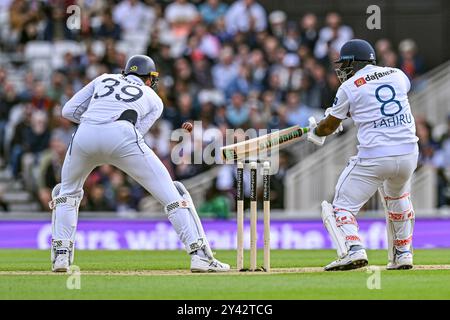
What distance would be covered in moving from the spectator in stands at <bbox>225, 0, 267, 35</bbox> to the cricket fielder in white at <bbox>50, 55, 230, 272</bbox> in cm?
1070

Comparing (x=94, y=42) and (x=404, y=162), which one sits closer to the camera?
(x=404, y=162)

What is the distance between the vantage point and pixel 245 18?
21.9 meters

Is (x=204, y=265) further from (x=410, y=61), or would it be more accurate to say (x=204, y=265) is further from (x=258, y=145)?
(x=410, y=61)

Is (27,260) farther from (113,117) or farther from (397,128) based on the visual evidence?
(397,128)

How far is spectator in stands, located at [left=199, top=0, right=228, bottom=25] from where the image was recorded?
2230cm

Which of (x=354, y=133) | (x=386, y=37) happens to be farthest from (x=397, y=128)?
(x=386, y=37)

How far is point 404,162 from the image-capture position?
10.6m

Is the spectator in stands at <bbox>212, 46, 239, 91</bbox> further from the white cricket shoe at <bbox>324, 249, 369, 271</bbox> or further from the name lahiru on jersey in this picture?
the white cricket shoe at <bbox>324, 249, 369, 271</bbox>

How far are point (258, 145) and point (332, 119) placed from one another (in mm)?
864

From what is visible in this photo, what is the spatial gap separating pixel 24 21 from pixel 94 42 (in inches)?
63.0

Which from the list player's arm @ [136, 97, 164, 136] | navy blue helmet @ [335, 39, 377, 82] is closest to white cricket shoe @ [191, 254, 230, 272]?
player's arm @ [136, 97, 164, 136]

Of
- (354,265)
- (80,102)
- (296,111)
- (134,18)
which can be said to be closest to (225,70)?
(296,111)

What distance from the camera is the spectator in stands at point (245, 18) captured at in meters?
21.8

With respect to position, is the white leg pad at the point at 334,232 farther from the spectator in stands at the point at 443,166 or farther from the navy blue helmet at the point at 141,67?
the spectator in stands at the point at 443,166
